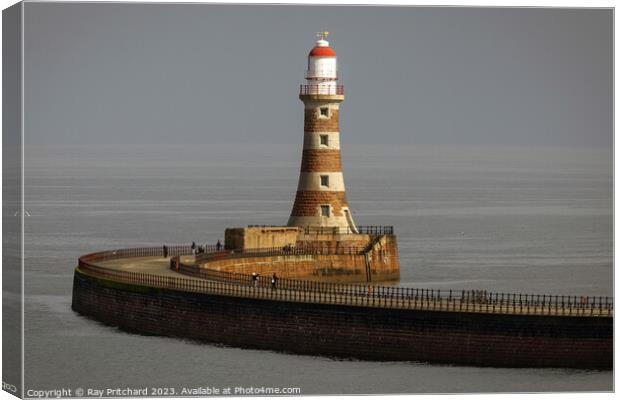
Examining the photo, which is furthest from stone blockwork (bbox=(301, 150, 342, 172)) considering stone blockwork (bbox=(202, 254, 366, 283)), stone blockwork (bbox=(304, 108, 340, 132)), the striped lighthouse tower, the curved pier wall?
the curved pier wall

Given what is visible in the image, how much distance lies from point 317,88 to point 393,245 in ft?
20.7

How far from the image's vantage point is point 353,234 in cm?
7450

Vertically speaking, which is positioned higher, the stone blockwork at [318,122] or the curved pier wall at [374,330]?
the stone blockwork at [318,122]

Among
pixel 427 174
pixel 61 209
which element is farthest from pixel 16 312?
pixel 427 174

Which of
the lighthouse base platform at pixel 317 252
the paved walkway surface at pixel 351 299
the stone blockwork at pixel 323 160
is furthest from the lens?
the stone blockwork at pixel 323 160

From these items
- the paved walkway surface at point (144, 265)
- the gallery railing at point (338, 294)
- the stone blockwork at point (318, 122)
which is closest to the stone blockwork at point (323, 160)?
the stone blockwork at point (318, 122)

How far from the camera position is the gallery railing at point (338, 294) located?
5425 centimetres

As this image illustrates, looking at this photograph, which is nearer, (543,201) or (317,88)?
(317,88)

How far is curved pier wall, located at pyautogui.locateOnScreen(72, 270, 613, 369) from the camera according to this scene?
52.9 m

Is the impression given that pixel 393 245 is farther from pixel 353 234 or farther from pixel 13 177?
pixel 13 177

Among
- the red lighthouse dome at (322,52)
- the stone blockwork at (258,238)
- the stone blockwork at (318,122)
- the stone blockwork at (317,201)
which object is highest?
the red lighthouse dome at (322,52)

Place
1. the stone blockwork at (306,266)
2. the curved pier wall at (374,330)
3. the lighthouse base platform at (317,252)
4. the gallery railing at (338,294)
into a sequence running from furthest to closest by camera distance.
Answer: the lighthouse base platform at (317,252), the stone blockwork at (306,266), the gallery railing at (338,294), the curved pier wall at (374,330)

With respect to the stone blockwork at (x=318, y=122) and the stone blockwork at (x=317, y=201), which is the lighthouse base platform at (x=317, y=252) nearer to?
the stone blockwork at (x=317, y=201)

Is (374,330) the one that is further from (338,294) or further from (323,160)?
(323,160)
